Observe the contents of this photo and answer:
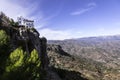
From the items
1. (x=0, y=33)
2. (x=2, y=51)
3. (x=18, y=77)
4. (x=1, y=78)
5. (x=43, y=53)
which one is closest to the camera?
(x=1, y=78)

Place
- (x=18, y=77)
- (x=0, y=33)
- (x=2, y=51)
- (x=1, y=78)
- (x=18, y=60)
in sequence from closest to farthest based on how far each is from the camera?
(x=1, y=78), (x=18, y=77), (x=18, y=60), (x=2, y=51), (x=0, y=33)

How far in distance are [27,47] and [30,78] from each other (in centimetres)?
4844

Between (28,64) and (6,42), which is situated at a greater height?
(6,42)

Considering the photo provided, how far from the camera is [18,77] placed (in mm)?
37156

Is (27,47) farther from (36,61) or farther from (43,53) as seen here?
(36,61)

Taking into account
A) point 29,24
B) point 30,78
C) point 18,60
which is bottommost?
point 30,78

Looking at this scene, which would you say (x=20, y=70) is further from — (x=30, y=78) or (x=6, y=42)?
(x=6, y=42)

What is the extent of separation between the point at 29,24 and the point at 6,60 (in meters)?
80.4

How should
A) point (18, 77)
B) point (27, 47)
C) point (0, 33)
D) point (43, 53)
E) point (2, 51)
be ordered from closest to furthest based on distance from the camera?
1. point (18, 77)
2. point (2, 51)
3. point (0, 33)
4. point (27, 47)
5. point (43, 53)

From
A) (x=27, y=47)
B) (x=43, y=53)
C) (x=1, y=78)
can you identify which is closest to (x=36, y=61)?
(x=1, y=78)

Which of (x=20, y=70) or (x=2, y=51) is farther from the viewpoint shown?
(x=2, y=51)

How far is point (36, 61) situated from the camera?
161 feet

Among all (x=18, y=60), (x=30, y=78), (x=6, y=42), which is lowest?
(x=30, y=78)

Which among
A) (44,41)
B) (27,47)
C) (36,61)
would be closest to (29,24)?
(44,41)
